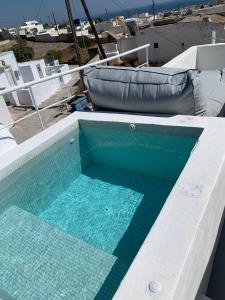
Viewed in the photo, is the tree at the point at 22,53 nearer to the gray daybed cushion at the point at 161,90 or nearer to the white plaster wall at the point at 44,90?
the white plaster wall at the point at 44,90

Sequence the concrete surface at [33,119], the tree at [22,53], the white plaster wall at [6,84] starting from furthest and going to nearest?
the tree at [22,53], the white plaster wall at [6,84], the concrete surface at [33,119]

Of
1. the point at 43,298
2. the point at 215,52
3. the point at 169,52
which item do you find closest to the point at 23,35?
the point at 169,52

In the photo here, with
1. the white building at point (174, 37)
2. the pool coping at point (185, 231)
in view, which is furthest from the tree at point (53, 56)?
the pool coping at point (185, 231)

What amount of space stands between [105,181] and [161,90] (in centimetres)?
110

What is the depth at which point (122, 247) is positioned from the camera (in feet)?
6.78

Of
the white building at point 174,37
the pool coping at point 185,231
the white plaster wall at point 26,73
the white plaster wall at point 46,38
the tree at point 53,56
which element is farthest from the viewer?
the white plaster wall at point 46,38

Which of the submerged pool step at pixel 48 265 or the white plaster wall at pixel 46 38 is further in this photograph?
the white plaster wall at pixel 46 38

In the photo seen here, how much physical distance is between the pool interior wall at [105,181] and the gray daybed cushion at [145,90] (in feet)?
0.77

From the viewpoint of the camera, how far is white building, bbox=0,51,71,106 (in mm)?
15328

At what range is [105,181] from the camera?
2816 millimetres

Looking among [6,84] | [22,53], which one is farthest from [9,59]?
[22,53]

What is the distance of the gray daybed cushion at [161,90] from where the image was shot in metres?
2.37

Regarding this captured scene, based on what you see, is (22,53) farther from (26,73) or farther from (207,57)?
(207,57)

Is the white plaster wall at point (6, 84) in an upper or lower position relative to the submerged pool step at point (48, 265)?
lower
